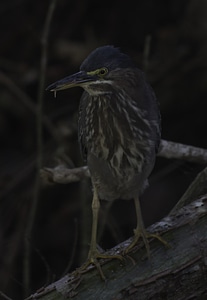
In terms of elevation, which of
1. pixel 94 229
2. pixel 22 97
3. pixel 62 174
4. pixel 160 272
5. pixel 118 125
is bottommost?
pixel 160 272

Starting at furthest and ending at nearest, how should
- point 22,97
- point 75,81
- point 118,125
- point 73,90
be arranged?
1. point 73,90
2. point 22,97
3. point 118,125
4. point 75,81

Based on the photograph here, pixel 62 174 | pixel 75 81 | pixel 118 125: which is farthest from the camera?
pixel 62 174

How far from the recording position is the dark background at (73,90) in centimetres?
507

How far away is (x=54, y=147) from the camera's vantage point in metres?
4.88

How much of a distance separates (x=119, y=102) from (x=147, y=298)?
2.58 ft

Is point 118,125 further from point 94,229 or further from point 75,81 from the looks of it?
point 94,229

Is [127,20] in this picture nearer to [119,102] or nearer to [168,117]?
[168,117]

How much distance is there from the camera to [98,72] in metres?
2.73

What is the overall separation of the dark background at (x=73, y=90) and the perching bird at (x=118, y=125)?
2.08 m

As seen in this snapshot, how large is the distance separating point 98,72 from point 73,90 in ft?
8.68

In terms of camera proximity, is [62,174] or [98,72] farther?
[62,174]

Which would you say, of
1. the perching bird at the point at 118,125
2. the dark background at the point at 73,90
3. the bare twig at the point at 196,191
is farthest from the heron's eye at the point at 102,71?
the dark background at the point at 73,90

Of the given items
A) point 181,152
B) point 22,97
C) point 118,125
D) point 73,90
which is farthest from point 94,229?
point 73,90

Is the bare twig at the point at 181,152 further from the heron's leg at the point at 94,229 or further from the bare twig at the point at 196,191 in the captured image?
the heron's leg at the point at 94,229
